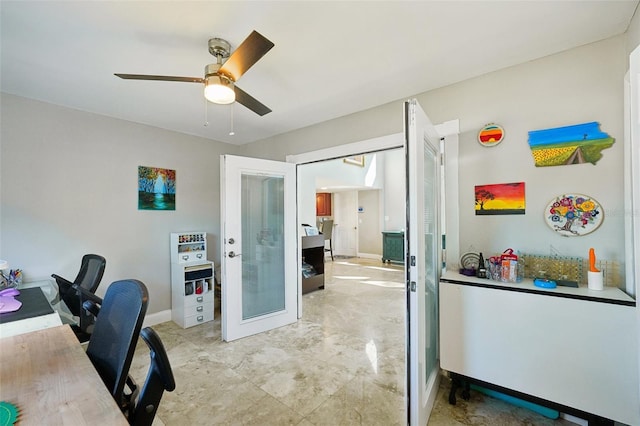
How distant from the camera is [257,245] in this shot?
3.34m

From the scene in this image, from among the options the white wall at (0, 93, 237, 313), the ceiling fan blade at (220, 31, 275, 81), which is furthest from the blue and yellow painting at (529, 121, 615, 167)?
the white wall at (0, 93, 237, 313)

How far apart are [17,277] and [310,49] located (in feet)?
10.7

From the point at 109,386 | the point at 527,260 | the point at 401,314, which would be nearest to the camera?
the point at 109,386

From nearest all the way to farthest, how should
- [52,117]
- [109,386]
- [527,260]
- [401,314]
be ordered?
[109,386], [527,260], [52,117], [401,314]

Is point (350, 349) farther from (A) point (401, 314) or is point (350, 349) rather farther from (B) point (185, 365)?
(B) point (185, 365)

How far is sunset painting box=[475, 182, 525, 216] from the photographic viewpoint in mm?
2023

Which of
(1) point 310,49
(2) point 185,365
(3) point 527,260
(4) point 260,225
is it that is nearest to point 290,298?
(4) point 260,225

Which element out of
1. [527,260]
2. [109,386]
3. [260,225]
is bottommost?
[109,386]

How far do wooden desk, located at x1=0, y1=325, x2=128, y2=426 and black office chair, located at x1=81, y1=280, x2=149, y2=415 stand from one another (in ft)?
0.17

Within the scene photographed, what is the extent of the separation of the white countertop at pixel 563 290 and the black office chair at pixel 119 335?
6.26 ft

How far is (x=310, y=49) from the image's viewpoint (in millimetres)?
1880

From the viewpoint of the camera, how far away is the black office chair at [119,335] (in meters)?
0.97

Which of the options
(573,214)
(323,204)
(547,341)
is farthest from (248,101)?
(323,204)

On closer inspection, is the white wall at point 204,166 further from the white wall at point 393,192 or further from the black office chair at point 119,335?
the white wall at point 393,192
